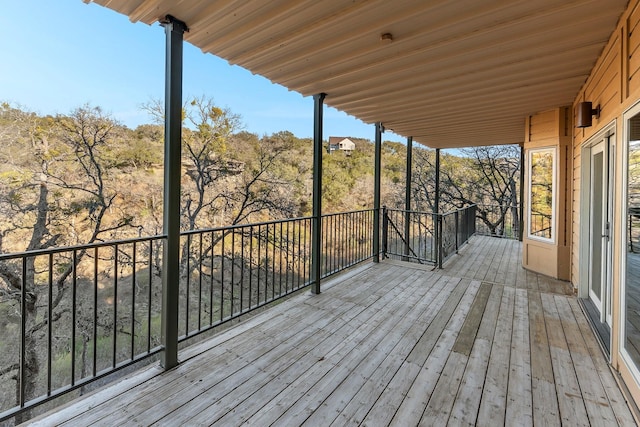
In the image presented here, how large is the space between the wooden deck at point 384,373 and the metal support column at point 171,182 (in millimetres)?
297

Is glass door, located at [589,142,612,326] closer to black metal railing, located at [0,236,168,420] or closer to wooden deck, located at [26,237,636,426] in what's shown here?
wooden deck, located at [26,237,636,426]

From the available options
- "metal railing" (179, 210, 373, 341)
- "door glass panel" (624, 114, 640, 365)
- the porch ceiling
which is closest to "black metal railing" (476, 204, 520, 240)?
"metal railing" (179, 210, 373, 341)

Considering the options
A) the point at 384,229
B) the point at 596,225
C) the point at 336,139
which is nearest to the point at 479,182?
the point at 336,139

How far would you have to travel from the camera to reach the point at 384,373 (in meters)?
1.97

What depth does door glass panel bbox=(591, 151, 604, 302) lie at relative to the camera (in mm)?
2992

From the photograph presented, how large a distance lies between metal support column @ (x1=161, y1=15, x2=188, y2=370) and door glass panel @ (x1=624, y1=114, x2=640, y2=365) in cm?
294

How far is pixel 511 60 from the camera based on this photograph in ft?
7.98

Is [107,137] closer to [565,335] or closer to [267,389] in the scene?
[267,389]

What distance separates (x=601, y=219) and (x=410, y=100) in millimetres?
2360

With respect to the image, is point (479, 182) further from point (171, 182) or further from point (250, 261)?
point (171, 182)

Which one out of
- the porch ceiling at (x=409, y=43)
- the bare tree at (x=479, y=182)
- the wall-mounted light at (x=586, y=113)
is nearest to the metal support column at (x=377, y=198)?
the porch ceiling at (x=409, y=43)

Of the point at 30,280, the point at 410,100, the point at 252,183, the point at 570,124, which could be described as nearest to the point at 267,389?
the point at 410,100

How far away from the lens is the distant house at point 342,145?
50.8 ft

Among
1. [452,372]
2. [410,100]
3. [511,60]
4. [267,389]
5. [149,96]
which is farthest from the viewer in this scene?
[149,96]
